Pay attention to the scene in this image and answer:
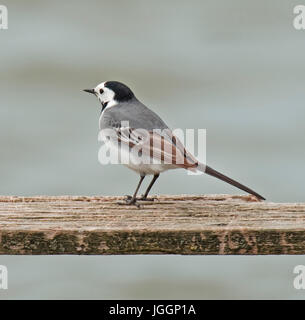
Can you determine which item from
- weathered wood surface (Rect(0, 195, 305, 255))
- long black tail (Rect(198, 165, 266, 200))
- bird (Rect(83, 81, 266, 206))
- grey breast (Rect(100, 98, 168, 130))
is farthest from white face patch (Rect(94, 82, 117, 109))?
weathered wood surface (Rect(0, 195, 305, 255))

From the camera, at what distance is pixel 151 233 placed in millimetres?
4293

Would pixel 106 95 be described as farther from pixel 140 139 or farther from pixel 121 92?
pixel 140 139

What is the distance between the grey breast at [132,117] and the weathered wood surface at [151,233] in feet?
4.22

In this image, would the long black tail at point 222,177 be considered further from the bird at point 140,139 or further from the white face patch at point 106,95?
the white face patch at point 106,95

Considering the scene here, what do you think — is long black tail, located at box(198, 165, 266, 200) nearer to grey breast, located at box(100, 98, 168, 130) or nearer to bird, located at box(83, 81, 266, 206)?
bird, located at box(83, 81, 266, 206)

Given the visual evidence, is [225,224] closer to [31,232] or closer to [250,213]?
[250,213]

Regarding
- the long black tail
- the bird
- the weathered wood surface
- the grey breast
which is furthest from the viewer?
the grey breast

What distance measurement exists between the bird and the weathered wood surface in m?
0.54

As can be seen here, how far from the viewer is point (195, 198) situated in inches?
217

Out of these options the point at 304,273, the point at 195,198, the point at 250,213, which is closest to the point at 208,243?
the point at 250,213

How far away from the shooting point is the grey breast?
6031mm

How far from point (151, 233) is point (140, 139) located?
67.1 inches

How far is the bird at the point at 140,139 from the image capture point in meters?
5.58

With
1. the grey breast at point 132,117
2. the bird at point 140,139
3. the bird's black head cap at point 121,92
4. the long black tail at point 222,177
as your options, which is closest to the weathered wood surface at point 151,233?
the long black tail at point 222,177
